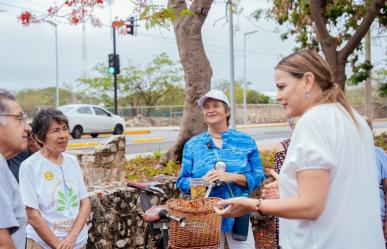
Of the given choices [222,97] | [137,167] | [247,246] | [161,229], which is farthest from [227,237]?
[137,167]

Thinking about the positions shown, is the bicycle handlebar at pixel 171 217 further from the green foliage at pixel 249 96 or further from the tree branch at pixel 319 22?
the green foliage at pixel 249 96

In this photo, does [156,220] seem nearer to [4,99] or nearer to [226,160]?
[226,160]

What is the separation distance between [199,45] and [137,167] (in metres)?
2.19

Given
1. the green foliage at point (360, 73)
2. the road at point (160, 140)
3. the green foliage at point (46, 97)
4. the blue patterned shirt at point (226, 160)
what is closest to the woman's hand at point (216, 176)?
the blue patterned shirt at point (226, 160)

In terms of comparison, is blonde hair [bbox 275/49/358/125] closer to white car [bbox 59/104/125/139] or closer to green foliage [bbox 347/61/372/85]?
green foliage [bbox 347/61/372/85]

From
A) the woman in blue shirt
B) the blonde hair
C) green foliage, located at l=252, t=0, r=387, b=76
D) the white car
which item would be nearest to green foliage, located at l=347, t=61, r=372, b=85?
green foliage, located at l=252, t=0, r=387, b=76

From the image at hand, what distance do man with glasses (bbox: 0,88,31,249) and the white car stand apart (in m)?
19.6

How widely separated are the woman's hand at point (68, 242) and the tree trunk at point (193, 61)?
433cm

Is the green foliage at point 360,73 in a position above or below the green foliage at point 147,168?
above

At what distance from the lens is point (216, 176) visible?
11.2 feet

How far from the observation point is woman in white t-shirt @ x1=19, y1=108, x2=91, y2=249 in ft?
10.3

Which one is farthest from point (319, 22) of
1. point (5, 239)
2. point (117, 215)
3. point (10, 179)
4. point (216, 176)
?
point (5, 239)

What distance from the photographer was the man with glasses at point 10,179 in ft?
7.04

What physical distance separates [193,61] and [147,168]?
183cm
